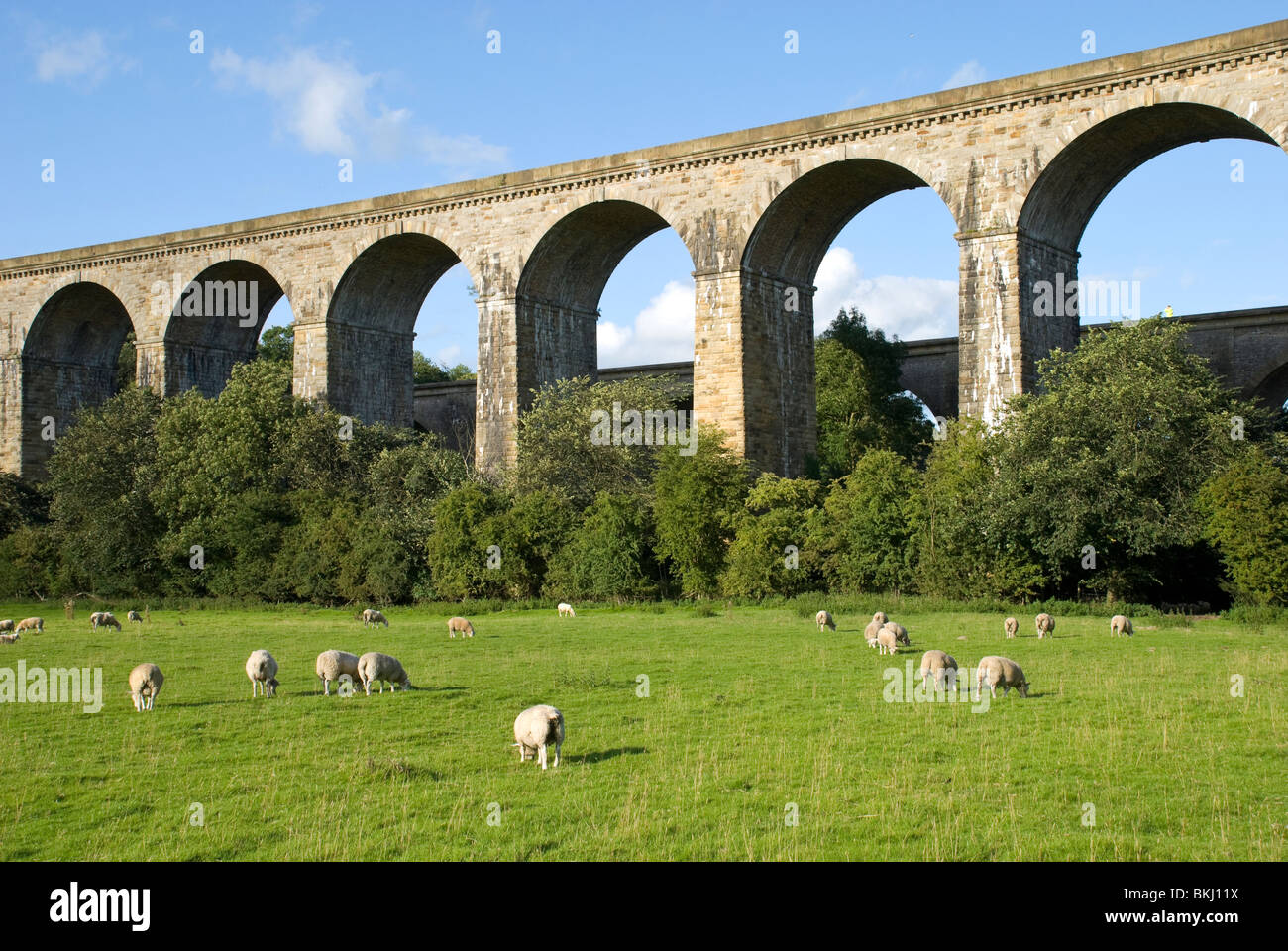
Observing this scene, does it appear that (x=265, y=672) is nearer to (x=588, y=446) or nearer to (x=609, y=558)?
(x=609, y=558)

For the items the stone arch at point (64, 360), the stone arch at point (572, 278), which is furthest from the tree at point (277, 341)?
the stone arch at point (572, 278)

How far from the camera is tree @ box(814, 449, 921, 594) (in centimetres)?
2942

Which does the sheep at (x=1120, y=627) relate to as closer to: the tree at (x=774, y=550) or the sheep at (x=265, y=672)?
the tree at (x=774, y=550)

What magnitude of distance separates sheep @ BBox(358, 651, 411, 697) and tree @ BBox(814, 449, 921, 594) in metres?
15.7

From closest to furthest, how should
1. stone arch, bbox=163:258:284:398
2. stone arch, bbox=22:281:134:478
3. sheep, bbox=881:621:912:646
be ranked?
sheep, bbox=881:621:912:646, stone arch, bbox=163:258:284:398, stone arch, bbox=22:281:134:478

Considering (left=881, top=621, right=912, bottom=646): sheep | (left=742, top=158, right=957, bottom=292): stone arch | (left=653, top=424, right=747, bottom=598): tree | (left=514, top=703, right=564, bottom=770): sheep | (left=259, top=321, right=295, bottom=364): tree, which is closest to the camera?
(left=514, top=703, right=564, bottom=770): sheep

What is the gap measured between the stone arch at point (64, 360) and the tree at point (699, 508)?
2715 cm

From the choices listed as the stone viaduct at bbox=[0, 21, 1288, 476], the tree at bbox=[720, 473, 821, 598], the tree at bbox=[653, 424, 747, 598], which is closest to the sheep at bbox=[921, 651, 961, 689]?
the stone viaduct at bbox=[0, 21, 1288, 476]

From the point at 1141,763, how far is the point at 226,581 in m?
32.4

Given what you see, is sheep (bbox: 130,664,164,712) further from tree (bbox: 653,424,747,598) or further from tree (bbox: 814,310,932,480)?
tree (bbox: 814,310,932,480)

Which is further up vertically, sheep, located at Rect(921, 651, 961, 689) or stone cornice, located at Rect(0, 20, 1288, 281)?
stone cornice, located at Rect(0, 20, 1288, 281)

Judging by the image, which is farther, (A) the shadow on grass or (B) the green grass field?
(A) the shadow on grass

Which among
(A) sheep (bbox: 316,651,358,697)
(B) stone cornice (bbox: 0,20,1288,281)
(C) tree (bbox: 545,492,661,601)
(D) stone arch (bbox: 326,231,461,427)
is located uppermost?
(B) stone cornice (bbox: 0,20,1288,281)

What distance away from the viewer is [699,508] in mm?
32062
